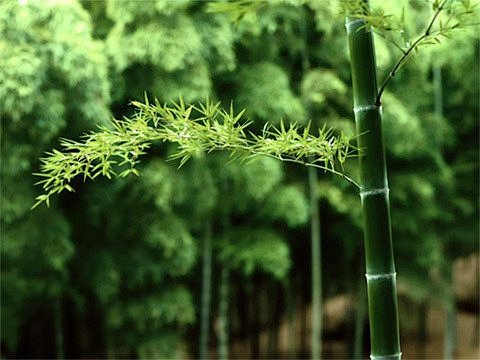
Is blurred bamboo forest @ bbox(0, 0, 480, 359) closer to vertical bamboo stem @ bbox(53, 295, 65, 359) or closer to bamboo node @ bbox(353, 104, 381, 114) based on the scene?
vertical bamboo stem @ bbox(53, 295, 65, 359)

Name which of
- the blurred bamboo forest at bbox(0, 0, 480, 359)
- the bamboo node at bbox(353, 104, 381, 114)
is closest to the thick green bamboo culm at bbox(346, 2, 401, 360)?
the bamboo node at bbox(353, 104, 381, 114)

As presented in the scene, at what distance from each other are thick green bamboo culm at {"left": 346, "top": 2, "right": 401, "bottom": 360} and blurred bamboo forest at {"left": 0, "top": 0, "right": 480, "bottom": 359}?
265 cm

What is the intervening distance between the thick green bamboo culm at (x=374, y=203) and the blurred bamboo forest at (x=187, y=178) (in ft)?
8.69

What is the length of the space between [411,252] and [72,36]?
473 centimetres

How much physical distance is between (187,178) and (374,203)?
179 inches

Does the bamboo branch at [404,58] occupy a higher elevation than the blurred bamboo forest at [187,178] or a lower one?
lower

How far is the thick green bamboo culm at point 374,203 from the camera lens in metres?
1.43

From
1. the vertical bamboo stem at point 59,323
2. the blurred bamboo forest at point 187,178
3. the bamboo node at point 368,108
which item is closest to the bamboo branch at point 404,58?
the bamboo node at point 368,108

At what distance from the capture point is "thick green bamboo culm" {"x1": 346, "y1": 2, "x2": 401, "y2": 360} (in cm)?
143

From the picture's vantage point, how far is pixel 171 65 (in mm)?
5328

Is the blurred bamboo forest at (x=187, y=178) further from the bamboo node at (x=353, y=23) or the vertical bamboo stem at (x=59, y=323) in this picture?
the bamboo node at (x=353, y=23)

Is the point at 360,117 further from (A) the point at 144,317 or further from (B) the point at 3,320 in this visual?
(B) the point at 3,320

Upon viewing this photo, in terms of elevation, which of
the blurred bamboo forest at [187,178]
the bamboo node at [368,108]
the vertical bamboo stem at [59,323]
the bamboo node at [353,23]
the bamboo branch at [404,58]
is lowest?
the vertical bamboo stem at [59,323]

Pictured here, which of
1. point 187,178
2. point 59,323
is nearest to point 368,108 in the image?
point 187,178
